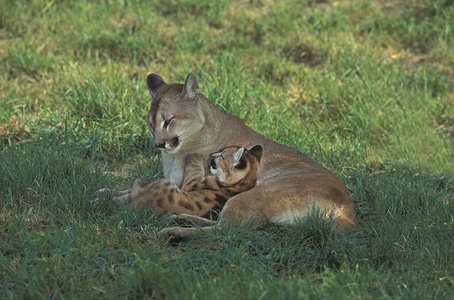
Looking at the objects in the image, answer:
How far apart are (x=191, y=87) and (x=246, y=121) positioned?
2.37 metres

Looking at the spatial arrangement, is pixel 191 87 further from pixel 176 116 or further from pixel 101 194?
pixel 101 194

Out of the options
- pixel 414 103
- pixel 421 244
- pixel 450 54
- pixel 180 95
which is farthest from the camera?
pixel 450 54

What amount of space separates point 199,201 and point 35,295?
5.52 ft

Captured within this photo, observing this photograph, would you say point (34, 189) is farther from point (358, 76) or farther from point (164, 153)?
point (358, 76)

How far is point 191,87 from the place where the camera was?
5770mm

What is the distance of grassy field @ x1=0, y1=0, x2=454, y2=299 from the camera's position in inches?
180

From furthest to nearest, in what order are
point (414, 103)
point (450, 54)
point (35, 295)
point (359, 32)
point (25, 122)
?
point (359, 32)
point (450, 54)
point (414, 103)
point (25, 122)
point (35, 295)

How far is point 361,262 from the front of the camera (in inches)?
194

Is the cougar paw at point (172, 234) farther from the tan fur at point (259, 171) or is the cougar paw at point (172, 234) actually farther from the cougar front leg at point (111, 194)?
the cougar front leg at point (111, 194)

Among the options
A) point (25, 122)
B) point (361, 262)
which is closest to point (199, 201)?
point (361, 262)

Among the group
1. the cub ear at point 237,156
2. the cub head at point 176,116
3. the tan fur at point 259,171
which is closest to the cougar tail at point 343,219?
the tan fur at point 259,171

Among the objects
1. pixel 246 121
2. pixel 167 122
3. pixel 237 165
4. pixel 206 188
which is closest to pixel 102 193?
pixel 167 122

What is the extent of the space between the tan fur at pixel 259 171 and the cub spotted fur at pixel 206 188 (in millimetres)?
142

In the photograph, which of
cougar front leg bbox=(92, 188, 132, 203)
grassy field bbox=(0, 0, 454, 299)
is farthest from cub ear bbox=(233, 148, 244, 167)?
cougar front leg bbox=(92, 188, 132, 203)
